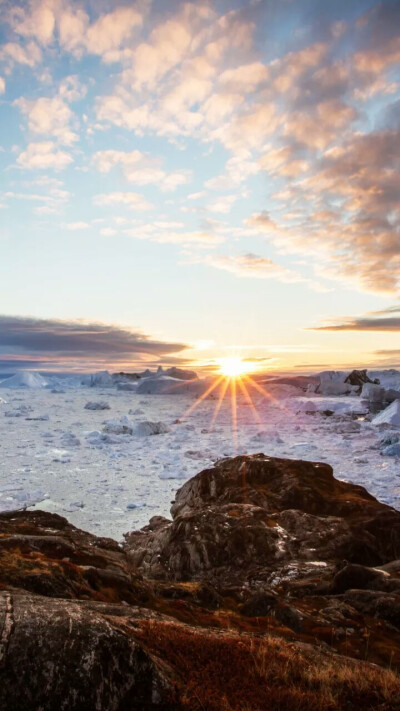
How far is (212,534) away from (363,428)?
25062mm

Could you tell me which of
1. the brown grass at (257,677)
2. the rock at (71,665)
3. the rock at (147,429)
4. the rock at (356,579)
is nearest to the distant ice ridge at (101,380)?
the rock at (147,429)

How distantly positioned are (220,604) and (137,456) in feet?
55.5

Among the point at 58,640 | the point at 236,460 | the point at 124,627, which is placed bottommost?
the point at 236,460

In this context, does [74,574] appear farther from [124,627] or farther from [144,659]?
[144,659]

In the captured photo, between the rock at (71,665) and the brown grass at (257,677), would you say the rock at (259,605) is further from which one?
the rock at (71,665)

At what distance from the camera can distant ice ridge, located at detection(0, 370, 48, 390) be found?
76.5 m

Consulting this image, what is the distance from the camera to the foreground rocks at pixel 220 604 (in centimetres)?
306

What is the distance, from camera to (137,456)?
76.2ft

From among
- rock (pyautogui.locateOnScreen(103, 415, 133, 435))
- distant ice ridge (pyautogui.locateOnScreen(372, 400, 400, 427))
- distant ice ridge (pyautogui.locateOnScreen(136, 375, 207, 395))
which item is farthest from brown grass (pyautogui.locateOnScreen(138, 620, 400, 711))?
distant ice ridge (pyautogui.locateOnScreen(136, 375, 207, 395))

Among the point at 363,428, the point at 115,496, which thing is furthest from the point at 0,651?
the point at 363,428

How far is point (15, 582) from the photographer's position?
5305 millimetres

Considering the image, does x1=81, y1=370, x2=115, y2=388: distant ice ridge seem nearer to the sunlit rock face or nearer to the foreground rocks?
the foreground rocks

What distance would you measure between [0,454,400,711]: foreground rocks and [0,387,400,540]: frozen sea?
3.84m


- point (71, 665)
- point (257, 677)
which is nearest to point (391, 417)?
point (257, 677)
